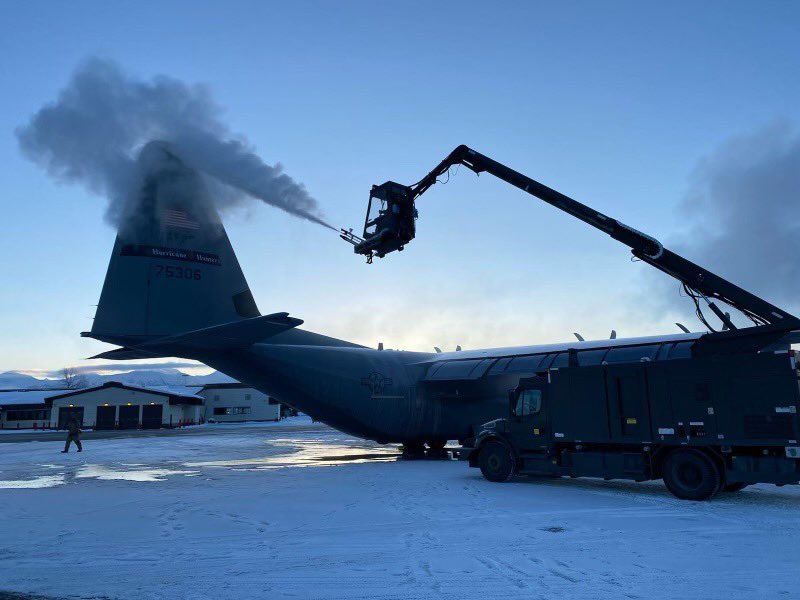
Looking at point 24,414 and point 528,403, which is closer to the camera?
point 528,403

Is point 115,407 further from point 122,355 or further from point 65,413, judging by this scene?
point 122,355

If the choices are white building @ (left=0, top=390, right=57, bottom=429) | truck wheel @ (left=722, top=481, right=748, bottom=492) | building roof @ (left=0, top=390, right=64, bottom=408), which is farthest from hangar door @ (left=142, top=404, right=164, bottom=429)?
truck wheel @ (left=722, top=481, right=748, bottom=492)

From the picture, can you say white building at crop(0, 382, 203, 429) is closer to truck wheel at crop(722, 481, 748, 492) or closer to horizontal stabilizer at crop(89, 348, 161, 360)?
horizontal stabilizer at crop(89, 348, 161, 360)

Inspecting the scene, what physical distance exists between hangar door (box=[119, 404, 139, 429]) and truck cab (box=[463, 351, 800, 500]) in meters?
51.4

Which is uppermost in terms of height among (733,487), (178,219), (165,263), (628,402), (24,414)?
(178,219)

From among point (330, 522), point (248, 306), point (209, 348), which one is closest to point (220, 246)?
point (248, 306)

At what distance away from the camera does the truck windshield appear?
52.4 feet

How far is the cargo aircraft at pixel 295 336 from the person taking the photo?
15578mm

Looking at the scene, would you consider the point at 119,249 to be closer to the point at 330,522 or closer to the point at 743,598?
the point at 330,522

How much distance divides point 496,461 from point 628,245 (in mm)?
6959

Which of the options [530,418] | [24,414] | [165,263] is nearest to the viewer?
[530,418]

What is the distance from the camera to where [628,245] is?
15312 millimetres

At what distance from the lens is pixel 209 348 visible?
1756 centimetres

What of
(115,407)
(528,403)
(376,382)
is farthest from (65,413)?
(528,403)
